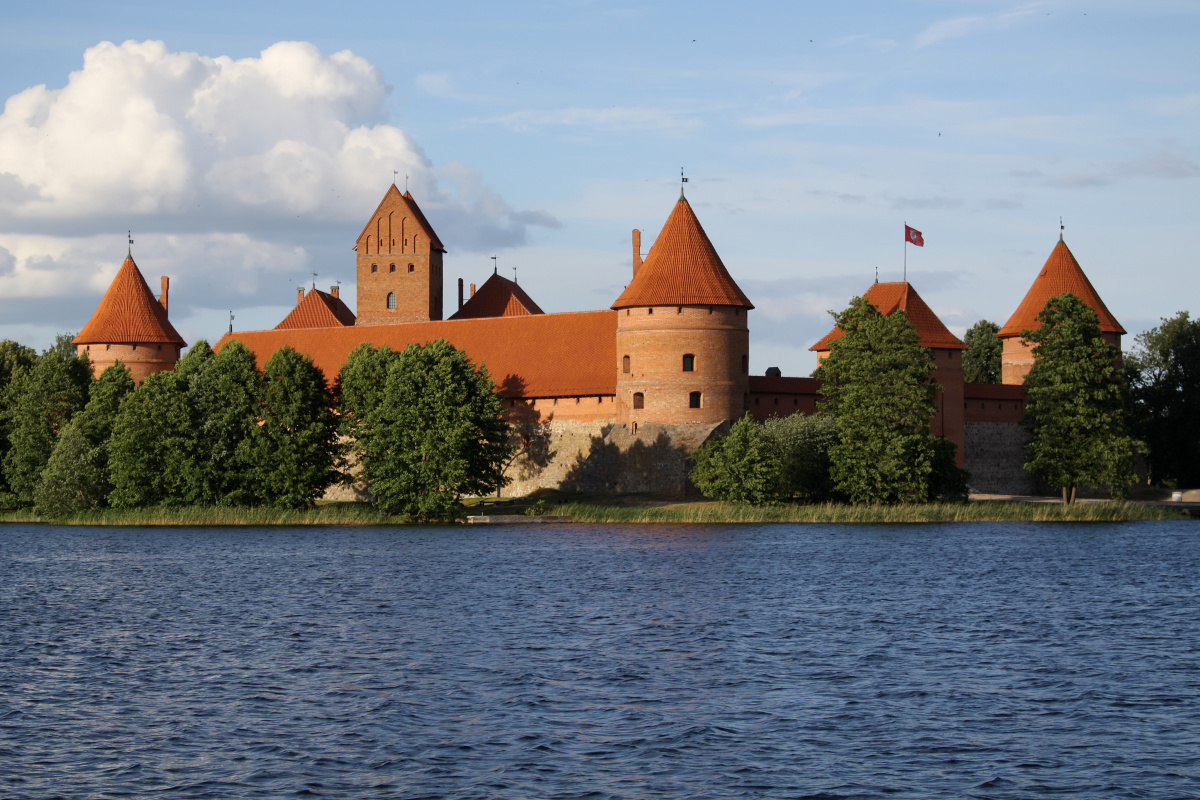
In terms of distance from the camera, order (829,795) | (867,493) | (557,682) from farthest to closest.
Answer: (867,493), (557,682), (829,795)

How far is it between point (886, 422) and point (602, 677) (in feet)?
76.8

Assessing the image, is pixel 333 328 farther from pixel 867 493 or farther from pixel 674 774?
pixel 674 774

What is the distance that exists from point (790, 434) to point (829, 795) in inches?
1084

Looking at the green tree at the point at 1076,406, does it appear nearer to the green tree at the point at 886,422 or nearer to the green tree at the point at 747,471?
the green tree at the point at 886,422

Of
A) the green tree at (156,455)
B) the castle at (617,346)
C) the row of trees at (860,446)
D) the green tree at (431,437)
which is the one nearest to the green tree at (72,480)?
the green tree at (156,455)

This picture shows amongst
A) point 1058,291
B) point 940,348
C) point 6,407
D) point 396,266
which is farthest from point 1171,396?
point 6,407

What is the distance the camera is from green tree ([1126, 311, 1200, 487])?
5250 cm

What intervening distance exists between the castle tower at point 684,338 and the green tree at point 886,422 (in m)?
4.53

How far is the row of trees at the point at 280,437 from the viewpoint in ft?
122

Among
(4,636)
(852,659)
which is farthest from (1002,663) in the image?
(4,636)

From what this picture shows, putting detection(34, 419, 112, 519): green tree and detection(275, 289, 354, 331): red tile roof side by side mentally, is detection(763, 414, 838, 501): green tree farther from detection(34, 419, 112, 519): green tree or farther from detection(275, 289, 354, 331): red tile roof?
detection(275, 289, 354, 331): red tile roof

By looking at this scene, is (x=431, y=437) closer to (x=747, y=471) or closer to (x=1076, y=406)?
(x=747, y=471)

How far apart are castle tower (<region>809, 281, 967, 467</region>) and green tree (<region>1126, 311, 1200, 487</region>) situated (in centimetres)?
854

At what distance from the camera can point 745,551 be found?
29203 millimetres
